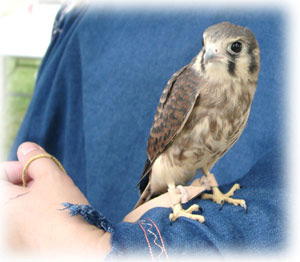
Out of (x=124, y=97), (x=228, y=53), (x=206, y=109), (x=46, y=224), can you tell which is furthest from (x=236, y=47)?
(x=124, y=97)

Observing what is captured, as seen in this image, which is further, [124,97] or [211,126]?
[124,97]

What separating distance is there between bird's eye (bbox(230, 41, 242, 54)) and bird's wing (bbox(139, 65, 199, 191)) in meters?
0.10

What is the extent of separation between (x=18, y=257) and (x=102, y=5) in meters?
1.00

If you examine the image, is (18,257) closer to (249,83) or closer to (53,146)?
(249,83)

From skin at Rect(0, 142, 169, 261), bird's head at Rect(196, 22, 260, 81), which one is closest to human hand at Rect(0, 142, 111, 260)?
skin at Rect(0, 142, 169, 261)

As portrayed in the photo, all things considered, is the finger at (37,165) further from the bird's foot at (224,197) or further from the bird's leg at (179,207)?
the bird's foot at (224,197)

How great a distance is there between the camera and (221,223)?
681 millimetres

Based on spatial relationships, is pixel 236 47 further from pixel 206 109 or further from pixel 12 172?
pixel 12 172

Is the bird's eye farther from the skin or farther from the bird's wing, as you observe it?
the skin

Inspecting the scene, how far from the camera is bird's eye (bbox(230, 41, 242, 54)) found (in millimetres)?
632

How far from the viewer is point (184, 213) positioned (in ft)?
2.36

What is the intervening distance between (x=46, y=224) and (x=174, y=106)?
38cm

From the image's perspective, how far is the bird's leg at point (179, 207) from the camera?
27.7 inches

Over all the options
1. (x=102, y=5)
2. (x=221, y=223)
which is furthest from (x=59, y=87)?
(x=221, y=223)
